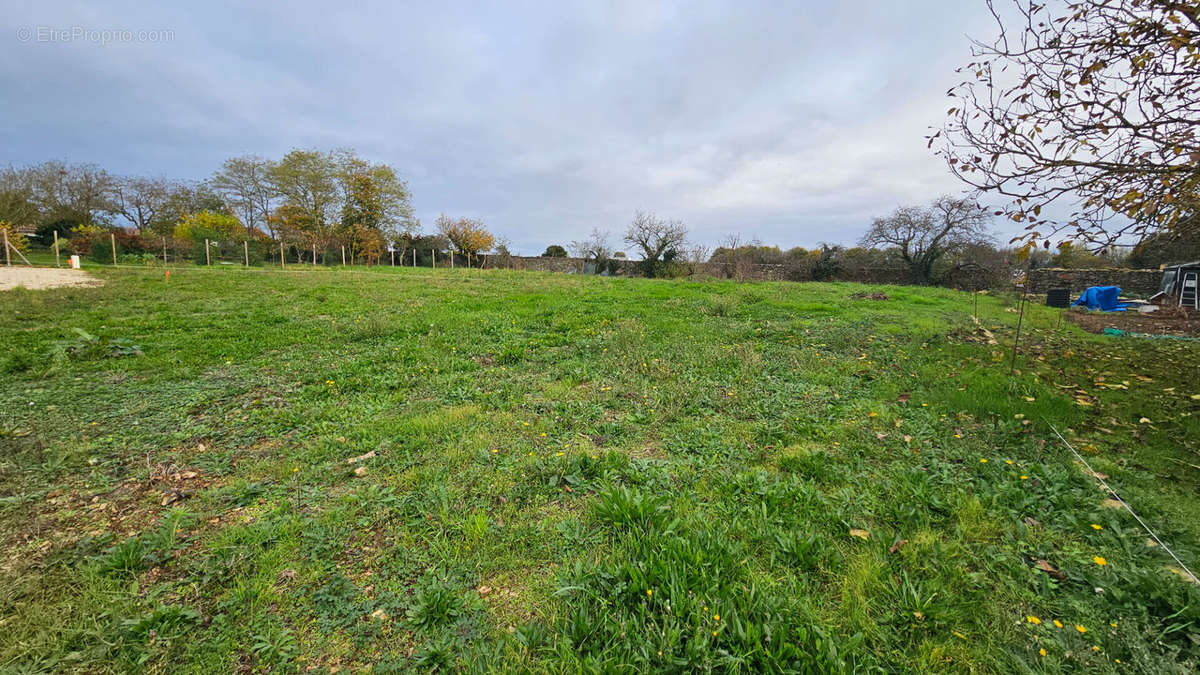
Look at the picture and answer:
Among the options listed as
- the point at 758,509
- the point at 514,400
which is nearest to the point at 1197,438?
the point at 758,509

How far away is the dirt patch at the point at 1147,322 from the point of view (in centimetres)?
865

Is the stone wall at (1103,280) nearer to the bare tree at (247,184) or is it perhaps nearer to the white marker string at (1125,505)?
the white marker string at (1125,505)

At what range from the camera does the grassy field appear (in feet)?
5.22

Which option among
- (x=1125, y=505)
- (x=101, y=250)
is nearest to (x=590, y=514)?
(x=1125, y=505)

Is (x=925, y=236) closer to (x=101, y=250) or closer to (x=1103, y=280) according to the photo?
(x=1103, y=280)

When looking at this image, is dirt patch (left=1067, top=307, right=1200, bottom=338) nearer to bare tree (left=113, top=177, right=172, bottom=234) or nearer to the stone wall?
the stone wall

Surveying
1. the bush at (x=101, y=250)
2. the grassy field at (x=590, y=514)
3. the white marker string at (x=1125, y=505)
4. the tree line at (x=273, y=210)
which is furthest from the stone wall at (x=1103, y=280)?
the bush at (x=101, y=250)

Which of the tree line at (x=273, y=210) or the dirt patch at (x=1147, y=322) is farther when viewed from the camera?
the tree line at (x=273, y=210)

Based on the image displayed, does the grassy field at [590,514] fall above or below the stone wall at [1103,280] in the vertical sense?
below

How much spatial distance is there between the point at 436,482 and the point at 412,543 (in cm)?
54

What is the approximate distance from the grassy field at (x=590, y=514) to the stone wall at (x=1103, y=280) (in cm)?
2115

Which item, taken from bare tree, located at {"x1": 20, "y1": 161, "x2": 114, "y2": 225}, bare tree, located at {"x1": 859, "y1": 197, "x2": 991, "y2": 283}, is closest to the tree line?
bare tree, located at {"x1": 20, "y1": 161, "x2": 114, "y2": 225}

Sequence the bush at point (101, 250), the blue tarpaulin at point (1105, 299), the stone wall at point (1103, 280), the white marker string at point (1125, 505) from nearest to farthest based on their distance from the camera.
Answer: the white marker string at point (1125, 505) < the blue tarpaulin at point (1105, 299) < the stone wall at point (1103, 280) < the bush at point (101, 250)

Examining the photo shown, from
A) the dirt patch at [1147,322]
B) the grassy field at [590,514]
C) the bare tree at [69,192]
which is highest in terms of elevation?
the bare tree at [69,192]
